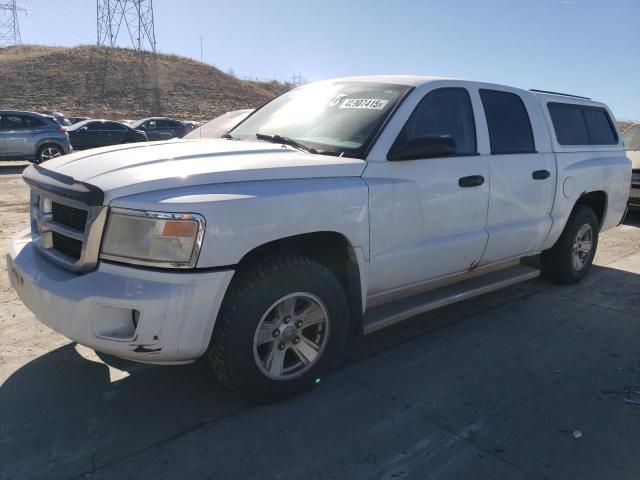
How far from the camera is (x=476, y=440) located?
2.87 m

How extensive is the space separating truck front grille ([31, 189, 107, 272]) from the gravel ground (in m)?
0.87

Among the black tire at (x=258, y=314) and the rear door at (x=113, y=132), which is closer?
the black tire at (x=258, y=314)

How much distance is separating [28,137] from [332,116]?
561 inches

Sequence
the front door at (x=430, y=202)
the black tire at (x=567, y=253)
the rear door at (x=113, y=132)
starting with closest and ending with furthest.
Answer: the front door at (x=430, y=202)
the black tire at (x=567, y=253)
the rear door at (x=113, y=132)

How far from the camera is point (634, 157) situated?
9859 millimetres

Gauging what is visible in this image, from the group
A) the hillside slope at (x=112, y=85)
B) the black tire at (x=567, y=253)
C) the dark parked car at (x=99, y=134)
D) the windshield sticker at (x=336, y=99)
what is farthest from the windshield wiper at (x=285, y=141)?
the hillside slope at (x=112, y=85)

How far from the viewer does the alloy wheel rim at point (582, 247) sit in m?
5.48

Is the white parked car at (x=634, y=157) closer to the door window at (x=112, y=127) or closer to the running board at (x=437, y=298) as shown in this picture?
the running board at (x=437, y=298)

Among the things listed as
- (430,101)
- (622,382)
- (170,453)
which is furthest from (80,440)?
(622,382)

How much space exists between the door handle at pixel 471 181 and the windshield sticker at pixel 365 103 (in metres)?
0.78

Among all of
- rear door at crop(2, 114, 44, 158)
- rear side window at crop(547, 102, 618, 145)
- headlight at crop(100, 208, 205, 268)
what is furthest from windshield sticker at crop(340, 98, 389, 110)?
rear door at crop(2, 114, 44, 158)

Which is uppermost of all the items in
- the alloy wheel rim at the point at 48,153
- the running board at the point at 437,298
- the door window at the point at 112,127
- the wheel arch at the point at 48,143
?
the door window at the point at 112,127

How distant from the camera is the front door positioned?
3.38 meters

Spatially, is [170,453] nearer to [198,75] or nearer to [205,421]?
[205,421]
